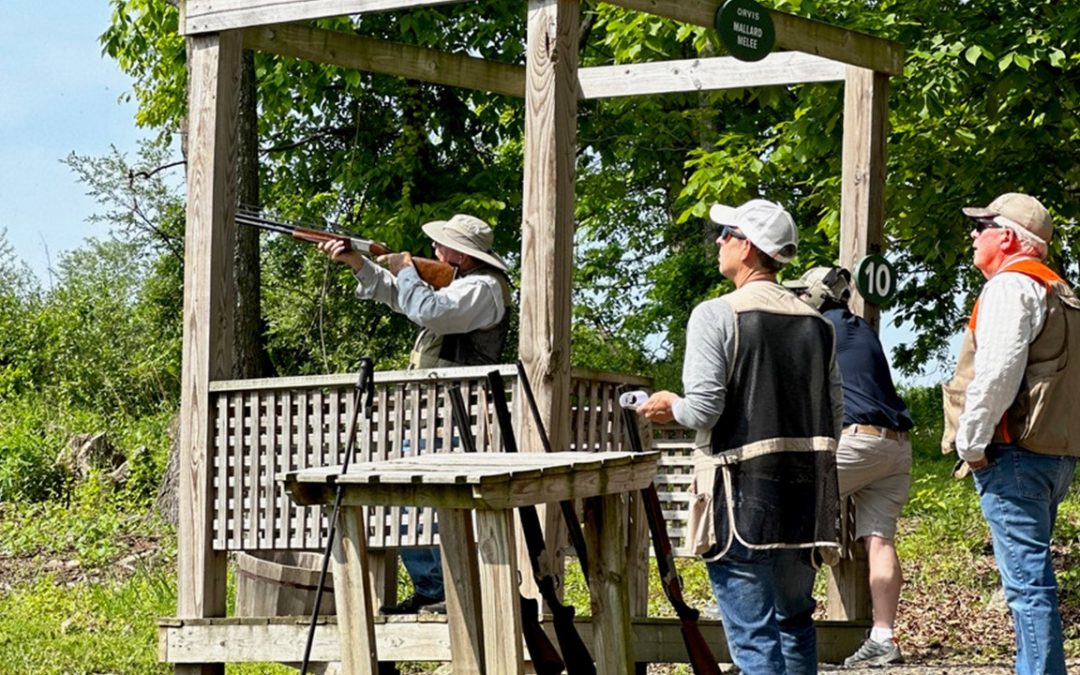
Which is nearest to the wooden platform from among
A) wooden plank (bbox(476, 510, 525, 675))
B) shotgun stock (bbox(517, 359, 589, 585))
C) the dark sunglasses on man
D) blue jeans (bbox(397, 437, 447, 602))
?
blue jeans (bbox(397, 437, 447, 602))

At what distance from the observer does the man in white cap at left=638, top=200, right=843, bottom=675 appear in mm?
5422

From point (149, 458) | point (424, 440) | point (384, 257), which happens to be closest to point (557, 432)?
point (424, 440)

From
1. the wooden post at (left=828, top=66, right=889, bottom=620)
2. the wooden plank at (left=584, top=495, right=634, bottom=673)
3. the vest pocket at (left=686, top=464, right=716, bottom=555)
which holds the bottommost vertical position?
the wooden plank at (left=584, top=495, right=634, bottom=673)

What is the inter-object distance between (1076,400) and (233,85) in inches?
162

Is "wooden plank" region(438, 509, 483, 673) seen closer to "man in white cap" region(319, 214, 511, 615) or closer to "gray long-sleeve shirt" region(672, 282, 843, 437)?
"gray long-sleeve shirt" region(672, 282, 843, 437)

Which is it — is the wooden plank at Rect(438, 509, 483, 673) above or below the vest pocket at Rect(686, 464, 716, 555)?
below

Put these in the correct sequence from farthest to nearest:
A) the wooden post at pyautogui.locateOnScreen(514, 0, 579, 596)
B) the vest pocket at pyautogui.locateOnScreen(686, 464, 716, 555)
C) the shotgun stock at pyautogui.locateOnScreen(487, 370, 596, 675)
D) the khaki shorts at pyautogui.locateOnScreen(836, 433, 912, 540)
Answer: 1. the khaki shorts at pyautogui.locateOnScreen(836, 433, 912, 540)
2. the wooden post at pyautogui.locateOnScreen(514, 0, 579, 596)
3. the shotgun stock at pyautogui.locateOnScreen(487, 370, 596, 675)
4. the vest pocket at pyautogui.locateOnScreen(686, 464, 716, 555)

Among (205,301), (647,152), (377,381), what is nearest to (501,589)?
(377,381)

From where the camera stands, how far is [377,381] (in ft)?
24.8

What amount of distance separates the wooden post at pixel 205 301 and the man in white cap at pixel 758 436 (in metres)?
3.09

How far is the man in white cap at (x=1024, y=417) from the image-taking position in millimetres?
6254

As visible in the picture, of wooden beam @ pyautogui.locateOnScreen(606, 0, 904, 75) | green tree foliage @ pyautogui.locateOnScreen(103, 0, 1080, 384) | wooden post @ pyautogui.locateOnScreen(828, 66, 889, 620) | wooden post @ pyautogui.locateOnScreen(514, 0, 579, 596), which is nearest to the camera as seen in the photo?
wooden post @ pyautogui.locateOnScreen(514, 0, 579, 596)

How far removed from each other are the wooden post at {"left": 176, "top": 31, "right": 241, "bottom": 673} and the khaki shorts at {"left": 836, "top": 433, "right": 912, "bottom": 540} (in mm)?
2973

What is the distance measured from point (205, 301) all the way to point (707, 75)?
3327 millimetres
